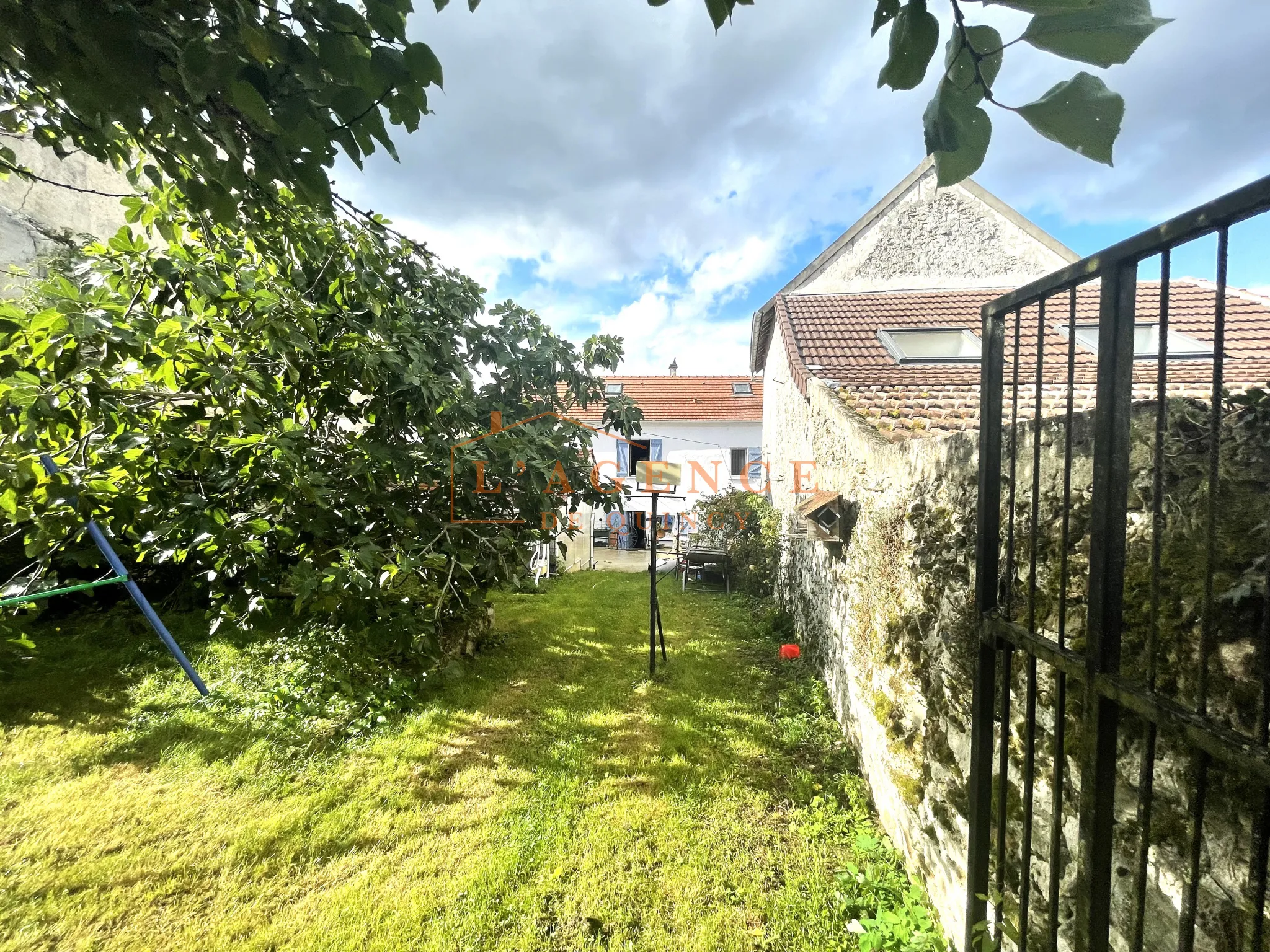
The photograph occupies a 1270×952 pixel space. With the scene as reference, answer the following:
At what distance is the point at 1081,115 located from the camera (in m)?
0.56

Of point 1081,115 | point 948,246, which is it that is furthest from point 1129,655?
point 948,246

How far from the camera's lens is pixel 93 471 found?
2637 mm

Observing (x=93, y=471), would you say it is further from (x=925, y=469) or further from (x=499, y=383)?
(x=925, y=469)

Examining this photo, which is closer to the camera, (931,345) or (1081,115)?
(1081,115)

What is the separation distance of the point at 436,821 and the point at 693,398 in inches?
560

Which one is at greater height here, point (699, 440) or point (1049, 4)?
point (699, 440)

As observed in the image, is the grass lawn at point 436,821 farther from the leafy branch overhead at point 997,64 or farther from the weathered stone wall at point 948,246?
the weathered stone wall at point 948,246

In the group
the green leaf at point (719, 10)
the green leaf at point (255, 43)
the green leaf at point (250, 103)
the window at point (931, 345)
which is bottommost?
the green leaf at point (250, 103)

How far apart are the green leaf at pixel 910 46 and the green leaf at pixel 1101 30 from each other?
166 mm

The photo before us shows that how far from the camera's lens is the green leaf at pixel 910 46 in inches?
26.5

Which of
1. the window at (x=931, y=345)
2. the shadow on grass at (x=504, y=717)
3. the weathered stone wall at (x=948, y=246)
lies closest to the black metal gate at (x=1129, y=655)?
the shadow on grass at (x=504, y=717)

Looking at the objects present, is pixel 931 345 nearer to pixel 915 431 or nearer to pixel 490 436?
pixel 915 431

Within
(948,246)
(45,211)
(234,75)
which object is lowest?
(234,75)

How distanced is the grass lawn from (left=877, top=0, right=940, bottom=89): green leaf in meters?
2.91
